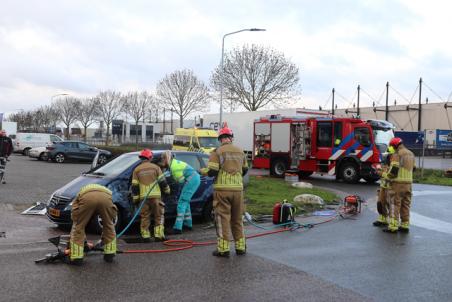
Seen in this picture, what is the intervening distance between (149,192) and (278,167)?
48.1 ft

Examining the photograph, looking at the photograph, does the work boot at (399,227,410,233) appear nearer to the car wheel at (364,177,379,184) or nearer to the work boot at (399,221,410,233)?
the work boot at (399,221,410,233)

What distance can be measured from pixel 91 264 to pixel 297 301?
275cm

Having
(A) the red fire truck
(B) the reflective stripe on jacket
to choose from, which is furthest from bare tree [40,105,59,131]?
(B) the reflective stripe on jacket

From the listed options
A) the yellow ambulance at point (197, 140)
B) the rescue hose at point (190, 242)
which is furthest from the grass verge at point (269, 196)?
the yellow ambulance at point (197, 140)

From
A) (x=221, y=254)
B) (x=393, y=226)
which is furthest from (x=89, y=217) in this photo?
(x=393, y=226)

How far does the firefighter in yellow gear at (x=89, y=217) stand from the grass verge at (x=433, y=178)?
17110 millimetres

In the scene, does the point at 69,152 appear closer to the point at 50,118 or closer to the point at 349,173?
the point at 349,173

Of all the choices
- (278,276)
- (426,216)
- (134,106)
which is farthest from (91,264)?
(134,106)

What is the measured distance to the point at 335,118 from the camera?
67.5ft

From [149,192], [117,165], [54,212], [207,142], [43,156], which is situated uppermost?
[207,142]

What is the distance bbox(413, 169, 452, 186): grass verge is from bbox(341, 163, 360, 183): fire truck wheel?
9.09 feet

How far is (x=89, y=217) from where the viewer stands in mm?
6492

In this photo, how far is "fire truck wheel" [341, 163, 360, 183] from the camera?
20.1 metres

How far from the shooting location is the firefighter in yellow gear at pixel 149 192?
26.3 ft
